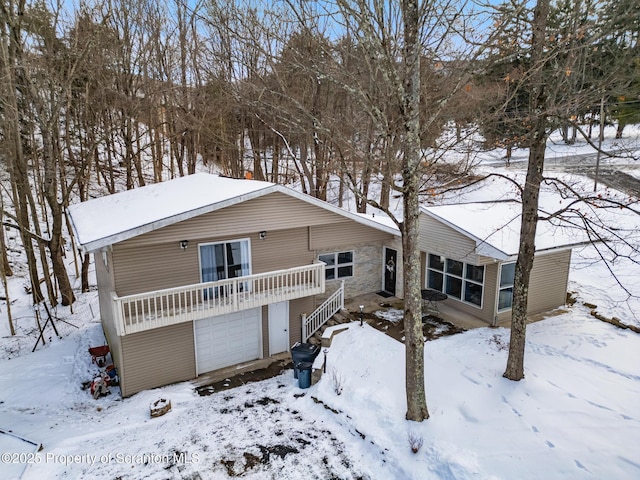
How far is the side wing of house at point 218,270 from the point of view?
33.1ft

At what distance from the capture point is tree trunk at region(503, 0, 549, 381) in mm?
7586

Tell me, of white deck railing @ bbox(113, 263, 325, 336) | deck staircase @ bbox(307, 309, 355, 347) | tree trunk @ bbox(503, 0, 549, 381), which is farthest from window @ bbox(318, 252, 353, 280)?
tree trunk @ bbox(503, 0, 549, 381)

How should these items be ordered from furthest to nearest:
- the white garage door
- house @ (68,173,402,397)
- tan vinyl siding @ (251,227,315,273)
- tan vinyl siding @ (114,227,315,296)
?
tan vinyl siding @ (251,227,315,273), the white garage door, tan vinyl siding @ (114,227,315,296), house @ (68,173,402,397)

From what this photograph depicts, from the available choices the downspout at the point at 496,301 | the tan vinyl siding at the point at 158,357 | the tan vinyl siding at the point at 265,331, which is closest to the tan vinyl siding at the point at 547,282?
the downspout at the point at 496,301

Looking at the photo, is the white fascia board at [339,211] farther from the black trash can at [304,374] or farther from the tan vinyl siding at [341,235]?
the black trash can at [304,374]

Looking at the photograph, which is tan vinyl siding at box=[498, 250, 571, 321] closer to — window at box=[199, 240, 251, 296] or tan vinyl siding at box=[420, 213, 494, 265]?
tan vinyl siding at box=[420, 213, 494, 265]

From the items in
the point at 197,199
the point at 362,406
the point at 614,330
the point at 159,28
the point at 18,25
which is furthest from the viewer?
the point at 159,28

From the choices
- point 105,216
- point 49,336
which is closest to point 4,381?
point 49,336

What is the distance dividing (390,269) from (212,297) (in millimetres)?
7097

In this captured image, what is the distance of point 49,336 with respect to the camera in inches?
539

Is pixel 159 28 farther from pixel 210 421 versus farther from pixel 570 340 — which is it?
pixel 570 340

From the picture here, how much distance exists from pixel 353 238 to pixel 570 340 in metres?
7.14

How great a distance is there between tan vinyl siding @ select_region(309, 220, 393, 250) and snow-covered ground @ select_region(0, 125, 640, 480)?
2.95 metres

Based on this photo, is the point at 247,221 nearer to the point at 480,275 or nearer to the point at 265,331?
the point at 265,331
